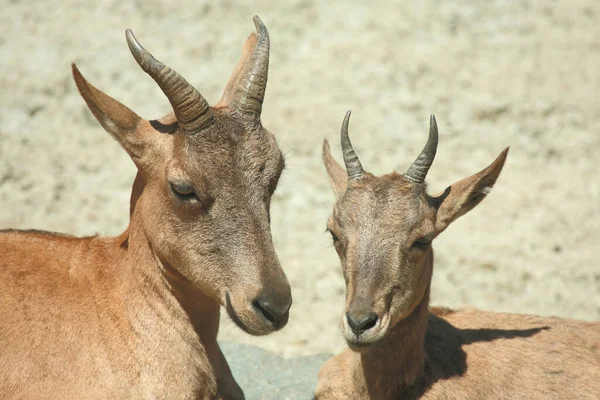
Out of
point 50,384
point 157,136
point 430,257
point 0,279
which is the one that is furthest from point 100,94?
point 430,257

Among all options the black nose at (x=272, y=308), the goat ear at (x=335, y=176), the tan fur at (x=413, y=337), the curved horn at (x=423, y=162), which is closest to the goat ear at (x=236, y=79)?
the goat ear at (x=335, y=176)

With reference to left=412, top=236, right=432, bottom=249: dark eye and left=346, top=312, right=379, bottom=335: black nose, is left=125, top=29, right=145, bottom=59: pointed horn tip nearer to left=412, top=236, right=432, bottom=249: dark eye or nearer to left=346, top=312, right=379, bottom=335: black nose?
left=346, top=312, right=379, bottom=335: black nose

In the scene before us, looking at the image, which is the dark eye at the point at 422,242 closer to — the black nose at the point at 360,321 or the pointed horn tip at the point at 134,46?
the black nose at the point at 360,321

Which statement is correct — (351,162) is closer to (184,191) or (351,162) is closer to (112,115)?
(184,191)

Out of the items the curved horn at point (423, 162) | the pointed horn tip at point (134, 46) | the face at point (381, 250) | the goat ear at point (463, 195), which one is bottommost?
the face at point (381, 250)

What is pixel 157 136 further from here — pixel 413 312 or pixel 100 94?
pixel 413 312

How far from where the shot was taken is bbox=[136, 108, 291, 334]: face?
6.01 m

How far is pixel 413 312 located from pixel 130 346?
2.14 metres

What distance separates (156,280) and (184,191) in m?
0.76

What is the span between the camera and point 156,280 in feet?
21.4

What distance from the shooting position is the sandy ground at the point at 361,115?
36.0 feet

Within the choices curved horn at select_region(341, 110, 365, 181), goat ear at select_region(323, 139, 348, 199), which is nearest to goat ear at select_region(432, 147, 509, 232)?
curved horn at select_region(341, 110, 365, 181)

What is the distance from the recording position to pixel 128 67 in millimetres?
13234

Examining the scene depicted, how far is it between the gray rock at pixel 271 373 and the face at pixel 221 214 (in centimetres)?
209
